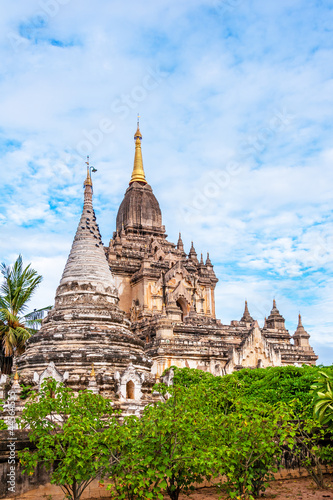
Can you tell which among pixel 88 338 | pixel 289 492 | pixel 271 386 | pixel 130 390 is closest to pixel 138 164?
pixel 88 338

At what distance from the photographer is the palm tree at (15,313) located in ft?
96.5

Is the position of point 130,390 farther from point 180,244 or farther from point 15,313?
point 180,244

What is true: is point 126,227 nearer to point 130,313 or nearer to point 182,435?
point 130,313

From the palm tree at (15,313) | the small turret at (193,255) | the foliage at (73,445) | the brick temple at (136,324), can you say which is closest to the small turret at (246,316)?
the brick temple at (136,324)

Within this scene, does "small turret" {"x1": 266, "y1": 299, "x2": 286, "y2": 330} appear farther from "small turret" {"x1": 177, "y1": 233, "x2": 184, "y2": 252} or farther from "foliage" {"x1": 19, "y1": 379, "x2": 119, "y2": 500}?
"foliage" {"x1": 19, "y1": 379, "x2": 119, "y2": 500}

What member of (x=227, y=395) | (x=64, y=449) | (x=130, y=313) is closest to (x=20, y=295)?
(x=130, y=313)

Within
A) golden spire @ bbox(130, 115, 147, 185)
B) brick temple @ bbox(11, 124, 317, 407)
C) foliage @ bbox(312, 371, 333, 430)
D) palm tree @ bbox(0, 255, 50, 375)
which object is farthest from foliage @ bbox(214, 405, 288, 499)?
golden spire @ bbox(130, 115, 147, 185)

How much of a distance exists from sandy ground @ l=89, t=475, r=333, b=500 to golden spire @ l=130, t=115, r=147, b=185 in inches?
1563

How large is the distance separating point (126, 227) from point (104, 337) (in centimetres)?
2473

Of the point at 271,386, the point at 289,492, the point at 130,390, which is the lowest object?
the point at 289,492

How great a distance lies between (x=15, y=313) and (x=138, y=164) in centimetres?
2473

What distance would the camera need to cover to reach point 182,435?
930 cm

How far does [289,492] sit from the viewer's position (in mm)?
12133

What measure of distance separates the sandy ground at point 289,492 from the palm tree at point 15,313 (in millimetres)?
19342
